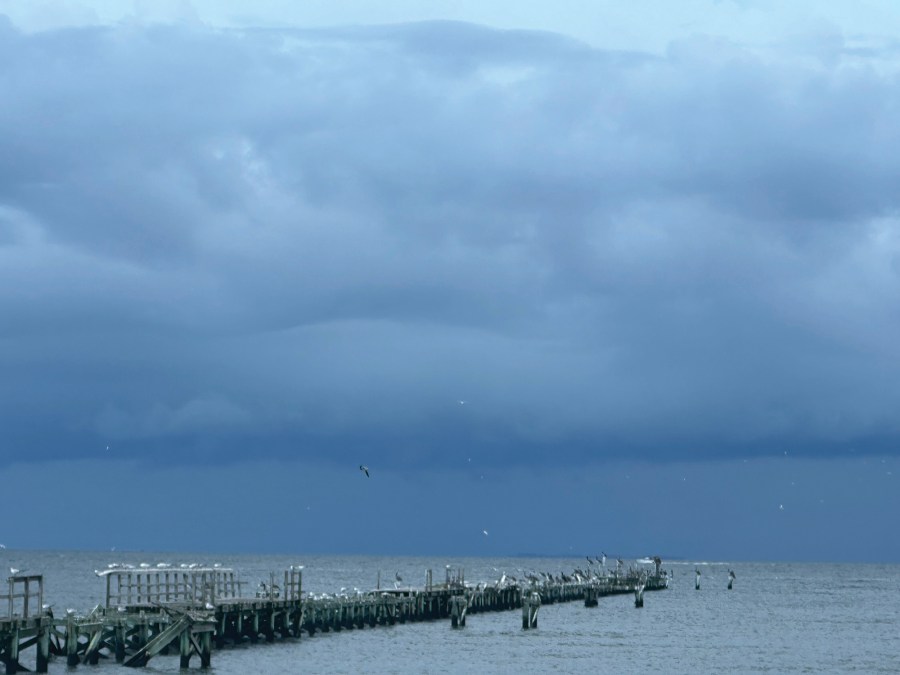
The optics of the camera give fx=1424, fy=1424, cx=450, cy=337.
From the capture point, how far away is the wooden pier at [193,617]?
5459 cm

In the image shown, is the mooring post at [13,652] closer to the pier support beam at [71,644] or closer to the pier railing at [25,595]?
the pier railing at [25,595]

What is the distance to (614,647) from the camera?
81.2 metres

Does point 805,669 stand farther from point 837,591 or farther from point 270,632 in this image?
point 837,591

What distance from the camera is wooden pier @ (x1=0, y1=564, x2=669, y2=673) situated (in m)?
54.6

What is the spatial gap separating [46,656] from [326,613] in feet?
94.0

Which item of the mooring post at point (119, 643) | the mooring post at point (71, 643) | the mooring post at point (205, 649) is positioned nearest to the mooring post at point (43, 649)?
the mooring post at point (71, 643)

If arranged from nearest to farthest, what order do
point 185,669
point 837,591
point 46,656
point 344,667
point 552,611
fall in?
point 46,656, point 185,669, point 344,667, point 552,611, point 837,591

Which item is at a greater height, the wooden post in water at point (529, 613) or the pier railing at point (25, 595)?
the pier railing at point (25, 595)

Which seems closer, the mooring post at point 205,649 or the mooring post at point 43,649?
the mooring post at point 43,649

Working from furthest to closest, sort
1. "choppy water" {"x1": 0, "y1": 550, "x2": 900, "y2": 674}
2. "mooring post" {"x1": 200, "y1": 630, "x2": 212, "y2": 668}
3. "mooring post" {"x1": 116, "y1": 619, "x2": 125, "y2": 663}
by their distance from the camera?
"choppy water" {"x1": 0, "y1": 550, "x2": 900, "y2": 674} < "mooring post" {"x1": 116, "y1": 619, "x2": 125, "y2": 663} < "mooring post" {"x1": 200, "y1": 630, "x2": 212, "y2": 668}

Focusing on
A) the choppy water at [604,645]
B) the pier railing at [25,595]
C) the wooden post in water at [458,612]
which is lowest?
the choppy water at [604,645]

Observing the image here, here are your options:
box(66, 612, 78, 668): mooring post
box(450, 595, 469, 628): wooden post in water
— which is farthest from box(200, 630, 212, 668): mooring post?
box(450, 595, 469, 628): wooden post in water

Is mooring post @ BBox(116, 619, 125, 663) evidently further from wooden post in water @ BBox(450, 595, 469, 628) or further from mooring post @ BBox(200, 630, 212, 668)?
wooden post in water @ BBox(450, 595, 469, 628)

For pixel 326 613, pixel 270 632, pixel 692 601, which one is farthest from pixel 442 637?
pixel 692 601
